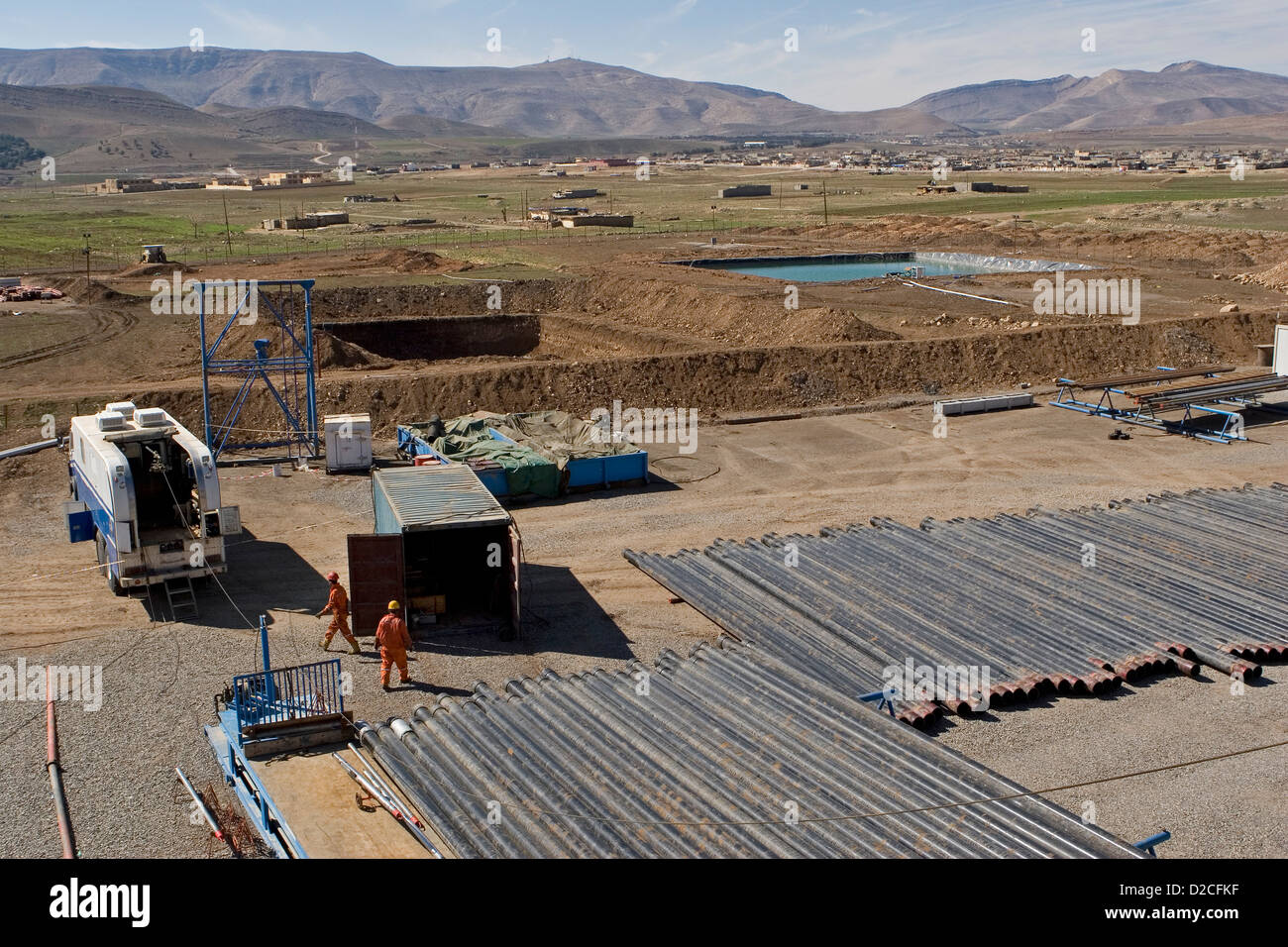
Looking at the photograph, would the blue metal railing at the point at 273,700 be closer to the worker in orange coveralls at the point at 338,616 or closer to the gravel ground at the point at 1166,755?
the worker in orange coveralls at the point at 338,616

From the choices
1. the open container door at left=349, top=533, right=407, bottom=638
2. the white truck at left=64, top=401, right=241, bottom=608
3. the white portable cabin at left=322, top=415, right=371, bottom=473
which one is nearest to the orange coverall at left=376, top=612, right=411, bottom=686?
the open container door at left=349, top=533, right=407, bottom=638

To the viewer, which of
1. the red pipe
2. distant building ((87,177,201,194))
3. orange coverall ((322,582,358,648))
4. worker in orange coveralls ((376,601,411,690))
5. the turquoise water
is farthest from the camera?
distant building ((87,177,201,194))

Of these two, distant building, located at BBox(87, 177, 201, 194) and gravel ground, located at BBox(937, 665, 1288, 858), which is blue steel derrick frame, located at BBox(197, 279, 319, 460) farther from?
distant building, located at BBox(87, 177, 201, 194)

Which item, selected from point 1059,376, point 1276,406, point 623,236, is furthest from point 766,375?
point 623,236

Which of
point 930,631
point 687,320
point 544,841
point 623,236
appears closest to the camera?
point 544,841

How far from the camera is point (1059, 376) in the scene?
116 ft

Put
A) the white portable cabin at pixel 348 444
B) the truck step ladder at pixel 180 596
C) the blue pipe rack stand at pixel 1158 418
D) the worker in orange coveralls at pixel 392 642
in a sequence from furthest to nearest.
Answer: the blue pipe rack stand at pixel 1158 418
the white portable cabin at pixel 348 444
the truck step ladder at pixel 180 596
the worker in orange coveralls at pixel 392 642

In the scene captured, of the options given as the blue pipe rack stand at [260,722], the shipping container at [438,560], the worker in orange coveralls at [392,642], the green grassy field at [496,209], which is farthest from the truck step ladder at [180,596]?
the green grassy field at [496,209]

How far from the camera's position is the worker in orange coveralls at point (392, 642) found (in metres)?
14.6

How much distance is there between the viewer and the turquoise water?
5750 centimetres

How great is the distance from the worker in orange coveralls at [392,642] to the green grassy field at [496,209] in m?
44.4

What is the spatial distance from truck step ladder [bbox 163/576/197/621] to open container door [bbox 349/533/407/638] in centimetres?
294

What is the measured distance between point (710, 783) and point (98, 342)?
111 feet
